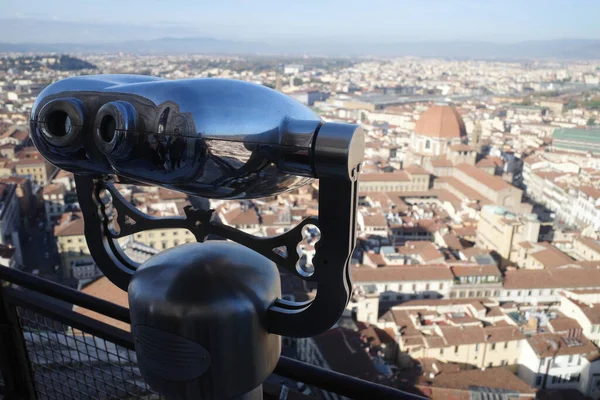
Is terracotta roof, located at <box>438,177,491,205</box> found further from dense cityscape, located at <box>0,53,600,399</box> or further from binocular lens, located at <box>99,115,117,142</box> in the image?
binocular lens, located at <box>99,115,117,142</box>

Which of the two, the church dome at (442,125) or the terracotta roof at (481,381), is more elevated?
the church dome at (442,125)

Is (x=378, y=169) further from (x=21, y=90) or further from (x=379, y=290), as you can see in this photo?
(x=21, y=90)

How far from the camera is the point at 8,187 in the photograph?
438 inches

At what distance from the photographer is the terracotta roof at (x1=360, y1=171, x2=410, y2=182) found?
50.2ft

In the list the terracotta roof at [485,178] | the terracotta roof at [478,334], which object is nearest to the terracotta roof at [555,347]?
the terracotta roof at [478,334]

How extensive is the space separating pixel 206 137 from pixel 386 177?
15.2 metres

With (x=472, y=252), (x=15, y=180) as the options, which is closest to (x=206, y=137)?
(x=472, y=252)

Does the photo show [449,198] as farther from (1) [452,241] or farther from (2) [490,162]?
(2) [490,162]

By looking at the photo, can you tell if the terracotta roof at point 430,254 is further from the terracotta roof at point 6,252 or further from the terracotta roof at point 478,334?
the terracotta roof at point 6,252

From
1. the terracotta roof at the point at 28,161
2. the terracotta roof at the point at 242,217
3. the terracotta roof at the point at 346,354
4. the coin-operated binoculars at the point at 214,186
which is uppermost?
the coin-operated binoculars at the point at 214,186

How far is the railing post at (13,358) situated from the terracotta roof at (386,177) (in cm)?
1421

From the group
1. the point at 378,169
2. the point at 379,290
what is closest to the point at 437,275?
the point at 379,290

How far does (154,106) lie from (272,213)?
10529 millimetres

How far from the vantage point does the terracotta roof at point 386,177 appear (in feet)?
50.2
